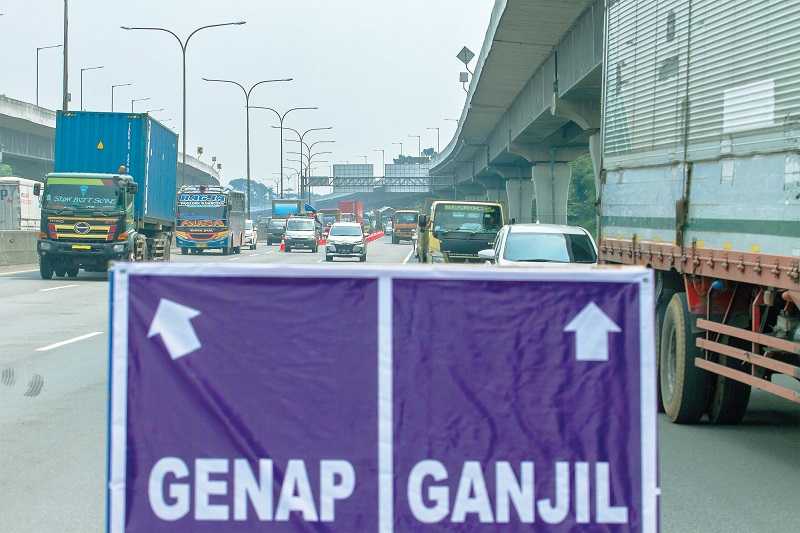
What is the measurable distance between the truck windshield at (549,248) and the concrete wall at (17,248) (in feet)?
80.8

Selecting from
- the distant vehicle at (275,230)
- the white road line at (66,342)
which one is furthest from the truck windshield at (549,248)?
the distant vehicle at (275,230)

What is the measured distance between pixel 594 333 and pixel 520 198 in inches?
2944

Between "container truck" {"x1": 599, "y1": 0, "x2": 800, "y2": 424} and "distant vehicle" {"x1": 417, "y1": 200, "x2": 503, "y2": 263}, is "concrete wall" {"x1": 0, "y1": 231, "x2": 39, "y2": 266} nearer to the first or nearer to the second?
"distant vehicle" {"x1": 417, "y1": 200, "x2": 503, "y2": 263}

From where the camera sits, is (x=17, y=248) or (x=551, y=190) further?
(x=551, y=190)

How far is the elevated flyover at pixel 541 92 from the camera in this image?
97.7 ft

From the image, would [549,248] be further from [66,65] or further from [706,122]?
[66,65]

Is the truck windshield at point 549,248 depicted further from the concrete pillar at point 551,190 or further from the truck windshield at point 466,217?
A: the concrete pillar at point 551,190

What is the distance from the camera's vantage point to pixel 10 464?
8.68 metres

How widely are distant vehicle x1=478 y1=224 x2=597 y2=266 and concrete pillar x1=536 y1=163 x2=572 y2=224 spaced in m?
39.3

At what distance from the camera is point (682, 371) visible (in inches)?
420

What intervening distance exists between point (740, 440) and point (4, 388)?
691cm

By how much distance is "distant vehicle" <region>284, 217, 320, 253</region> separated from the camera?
6569cm

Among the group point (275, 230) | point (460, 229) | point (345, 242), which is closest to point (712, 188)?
point (460, 229)

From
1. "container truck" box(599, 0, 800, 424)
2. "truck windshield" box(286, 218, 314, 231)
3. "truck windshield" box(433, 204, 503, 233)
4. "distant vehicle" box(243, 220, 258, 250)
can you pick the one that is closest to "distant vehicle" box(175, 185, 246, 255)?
"truck windshield" box(286, 218, 314, 231)
